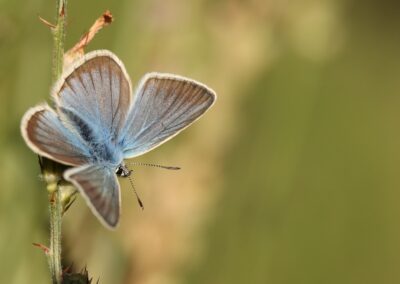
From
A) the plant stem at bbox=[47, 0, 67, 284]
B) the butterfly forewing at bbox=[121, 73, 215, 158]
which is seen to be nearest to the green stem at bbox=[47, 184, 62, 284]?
the plant stem at bbox=[47, 0, 67, 284]

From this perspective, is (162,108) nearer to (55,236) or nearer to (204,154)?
(55,236)

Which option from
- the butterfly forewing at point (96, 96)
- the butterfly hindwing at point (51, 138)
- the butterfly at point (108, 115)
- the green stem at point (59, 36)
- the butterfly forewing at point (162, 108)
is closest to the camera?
the green stem at point (59, 36)

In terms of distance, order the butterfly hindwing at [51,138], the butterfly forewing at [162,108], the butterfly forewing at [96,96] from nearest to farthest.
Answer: the butterfly hindwing at [51,138] < the butterfly forewing at [96,96] < the butterfly forewing at [162,108]

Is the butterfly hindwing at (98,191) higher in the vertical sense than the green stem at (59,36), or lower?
lower

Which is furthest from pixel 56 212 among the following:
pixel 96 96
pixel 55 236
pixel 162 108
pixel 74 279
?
pixel 162 108

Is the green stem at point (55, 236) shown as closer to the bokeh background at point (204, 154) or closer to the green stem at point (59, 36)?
the green stem at point (59, 36)

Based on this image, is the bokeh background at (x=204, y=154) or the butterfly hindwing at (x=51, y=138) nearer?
the butterfly hindwing at (x=51, y=138)

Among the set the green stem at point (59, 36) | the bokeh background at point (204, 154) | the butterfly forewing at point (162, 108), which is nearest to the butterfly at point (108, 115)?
the butterfly forewing at point (162, 108)
